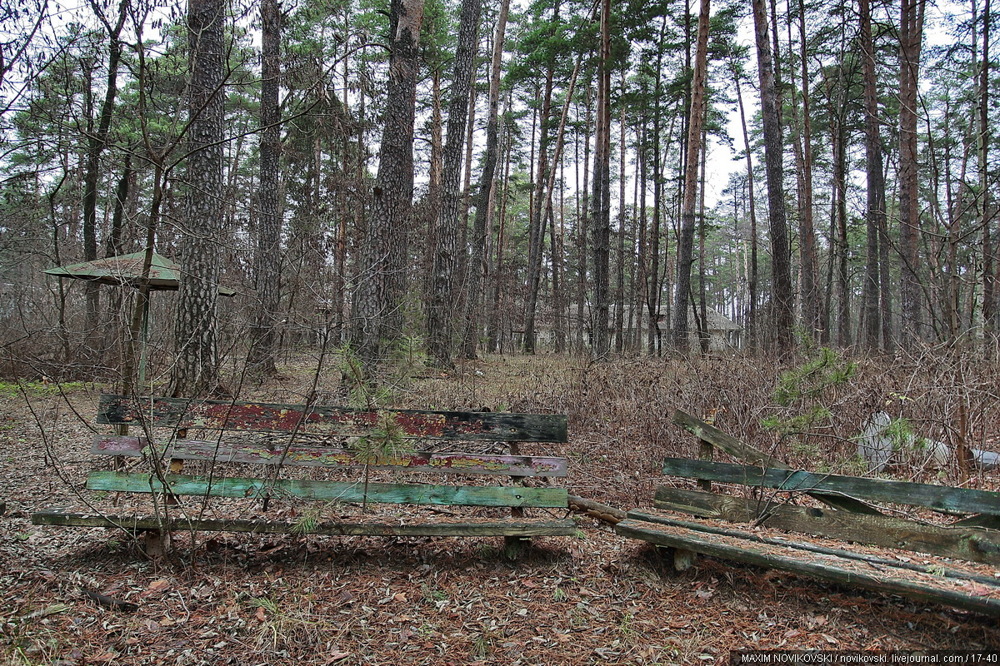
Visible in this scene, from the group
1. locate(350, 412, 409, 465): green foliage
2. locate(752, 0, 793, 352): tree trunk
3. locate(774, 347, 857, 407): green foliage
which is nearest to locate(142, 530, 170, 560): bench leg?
locate(350, 412, 409, 465): green foliage

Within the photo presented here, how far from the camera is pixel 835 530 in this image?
3.47 meters

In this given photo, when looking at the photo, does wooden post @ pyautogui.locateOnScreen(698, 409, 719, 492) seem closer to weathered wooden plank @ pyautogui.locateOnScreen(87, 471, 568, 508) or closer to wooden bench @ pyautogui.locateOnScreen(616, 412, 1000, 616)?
wooden bench @ pyautogui.locateOnScreen(616, 412, 1000, 616)

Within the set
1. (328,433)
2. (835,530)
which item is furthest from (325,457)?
(835,530)

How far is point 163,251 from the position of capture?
1128cm

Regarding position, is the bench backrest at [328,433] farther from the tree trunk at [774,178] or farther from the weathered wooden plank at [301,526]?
the tree trunk at [774,178]

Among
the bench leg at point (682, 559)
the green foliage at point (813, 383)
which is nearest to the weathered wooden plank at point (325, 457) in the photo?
the bench leg at point (682, 559)

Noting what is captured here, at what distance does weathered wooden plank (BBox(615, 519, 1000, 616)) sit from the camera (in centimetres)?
246

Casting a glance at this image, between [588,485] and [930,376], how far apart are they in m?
3.25

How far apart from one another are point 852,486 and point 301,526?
336 centimetres

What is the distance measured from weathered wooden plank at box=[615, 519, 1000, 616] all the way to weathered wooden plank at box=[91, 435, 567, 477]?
0.76 m

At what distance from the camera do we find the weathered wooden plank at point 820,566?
246 cm

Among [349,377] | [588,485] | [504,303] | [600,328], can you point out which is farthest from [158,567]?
[504,303]

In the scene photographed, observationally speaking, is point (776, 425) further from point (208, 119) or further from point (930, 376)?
point (208, 119)

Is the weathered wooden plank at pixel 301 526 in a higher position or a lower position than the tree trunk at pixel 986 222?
lower
